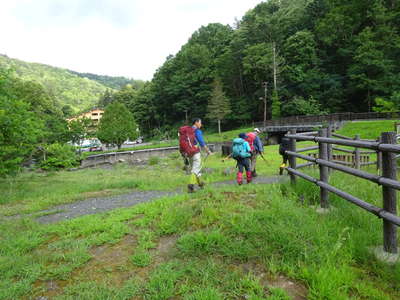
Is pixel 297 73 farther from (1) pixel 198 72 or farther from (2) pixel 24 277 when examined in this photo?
(2) pixel 24 277

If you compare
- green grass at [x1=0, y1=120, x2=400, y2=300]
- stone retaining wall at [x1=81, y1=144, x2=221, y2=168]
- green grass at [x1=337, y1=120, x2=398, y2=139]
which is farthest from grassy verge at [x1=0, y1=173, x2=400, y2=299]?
stone retaining wall at [x1=81, y1=144, x2=221, y2=168]

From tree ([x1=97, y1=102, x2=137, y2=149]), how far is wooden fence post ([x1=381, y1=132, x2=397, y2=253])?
142 feet

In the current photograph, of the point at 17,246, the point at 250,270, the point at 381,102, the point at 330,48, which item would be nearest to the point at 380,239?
the point at 250,270

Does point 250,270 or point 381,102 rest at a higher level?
point 381,102

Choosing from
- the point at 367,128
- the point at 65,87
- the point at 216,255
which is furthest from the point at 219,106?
the point at 65,87

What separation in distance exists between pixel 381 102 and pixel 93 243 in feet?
125

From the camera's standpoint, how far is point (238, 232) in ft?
9.59

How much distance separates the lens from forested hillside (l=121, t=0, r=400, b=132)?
116 ft

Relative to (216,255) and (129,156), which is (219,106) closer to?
(129,156)

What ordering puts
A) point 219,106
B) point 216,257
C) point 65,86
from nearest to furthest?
point 216,257
point 219,106
point 65,86

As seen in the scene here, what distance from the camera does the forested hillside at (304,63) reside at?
35312 mm

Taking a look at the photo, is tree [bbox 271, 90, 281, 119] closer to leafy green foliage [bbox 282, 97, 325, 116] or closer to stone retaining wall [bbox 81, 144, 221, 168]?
leafy green foliage [bbox 282, 97, 325, 116]

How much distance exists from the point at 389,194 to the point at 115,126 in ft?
144

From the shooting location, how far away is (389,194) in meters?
2.33
